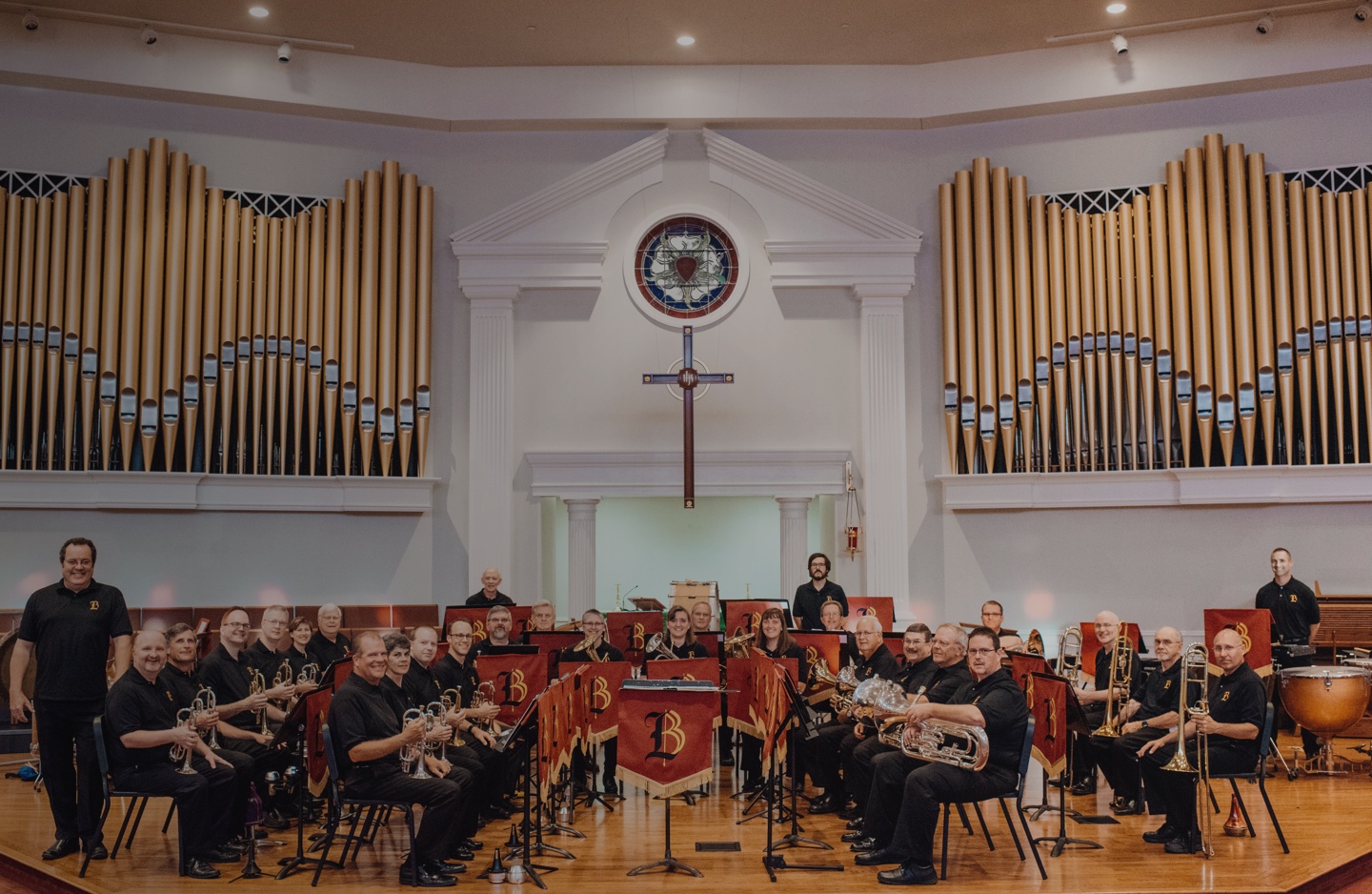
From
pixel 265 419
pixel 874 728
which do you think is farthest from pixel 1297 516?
pixel 265 419

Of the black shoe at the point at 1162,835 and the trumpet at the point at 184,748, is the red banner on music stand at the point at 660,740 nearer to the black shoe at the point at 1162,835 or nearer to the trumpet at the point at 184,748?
the trumpet at the point at 184,748

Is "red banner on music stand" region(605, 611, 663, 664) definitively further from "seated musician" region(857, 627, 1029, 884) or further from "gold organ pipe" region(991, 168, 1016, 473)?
"gold organ pipe" region(991, 168, 1016, 473)

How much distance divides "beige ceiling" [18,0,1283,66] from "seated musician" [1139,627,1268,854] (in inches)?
270

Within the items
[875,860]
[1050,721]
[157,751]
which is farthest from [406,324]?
[1050,721]

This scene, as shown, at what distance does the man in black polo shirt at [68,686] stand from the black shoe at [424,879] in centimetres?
176

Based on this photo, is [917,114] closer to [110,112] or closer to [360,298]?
[360,298]

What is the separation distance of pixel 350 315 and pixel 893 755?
765cm

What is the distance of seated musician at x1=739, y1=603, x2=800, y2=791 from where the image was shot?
8.19 metres

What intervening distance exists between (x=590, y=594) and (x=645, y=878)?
5994 mm

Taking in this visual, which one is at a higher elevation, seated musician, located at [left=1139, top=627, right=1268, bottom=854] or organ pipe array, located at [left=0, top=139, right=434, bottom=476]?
organ pipe array, located at [left=0, top=139, right=434, bottom=476]

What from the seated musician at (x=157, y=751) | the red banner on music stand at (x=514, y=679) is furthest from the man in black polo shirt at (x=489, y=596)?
the seated musician at (x=157, y=751)

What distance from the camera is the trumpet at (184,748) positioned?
624 cm

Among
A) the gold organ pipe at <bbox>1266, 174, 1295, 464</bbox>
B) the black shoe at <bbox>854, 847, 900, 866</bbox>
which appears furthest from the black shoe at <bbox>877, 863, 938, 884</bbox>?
the gold organ pipe at <bbox>1266, 174, 1295, 464</bbox>

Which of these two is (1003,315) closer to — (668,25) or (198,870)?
(668,25)
